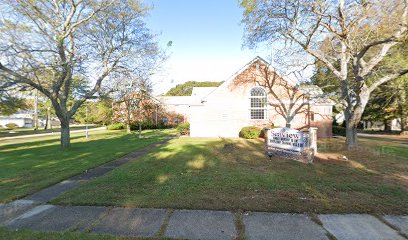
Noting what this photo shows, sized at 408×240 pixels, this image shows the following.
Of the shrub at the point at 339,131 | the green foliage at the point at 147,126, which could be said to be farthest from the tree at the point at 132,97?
the shrub at the point at 339,131

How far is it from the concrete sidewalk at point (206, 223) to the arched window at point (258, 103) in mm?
17594

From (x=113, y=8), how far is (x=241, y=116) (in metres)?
14.9

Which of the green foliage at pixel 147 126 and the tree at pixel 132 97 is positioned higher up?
the tree at pixel 132 97

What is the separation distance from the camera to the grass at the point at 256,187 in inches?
196

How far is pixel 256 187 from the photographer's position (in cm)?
625

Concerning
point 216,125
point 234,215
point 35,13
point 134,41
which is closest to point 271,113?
point 216,125

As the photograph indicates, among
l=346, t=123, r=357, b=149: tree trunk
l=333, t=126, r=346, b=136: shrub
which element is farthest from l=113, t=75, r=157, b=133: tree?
l=333, t=126, r=346, b=136: shrub

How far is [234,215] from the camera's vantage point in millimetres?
4457

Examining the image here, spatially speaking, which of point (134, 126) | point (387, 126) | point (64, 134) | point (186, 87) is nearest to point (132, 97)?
point (64, 134)

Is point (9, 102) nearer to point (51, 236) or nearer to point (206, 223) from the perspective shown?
point (51, 236)

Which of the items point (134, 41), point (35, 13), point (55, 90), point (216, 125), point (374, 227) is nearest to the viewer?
point (374, 227)

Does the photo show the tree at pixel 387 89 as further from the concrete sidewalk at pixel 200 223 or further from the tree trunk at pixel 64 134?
the tree trunk at pixel 64 134

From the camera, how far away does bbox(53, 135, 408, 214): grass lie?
4.98m

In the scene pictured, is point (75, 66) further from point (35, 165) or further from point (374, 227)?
point (374, 227)
